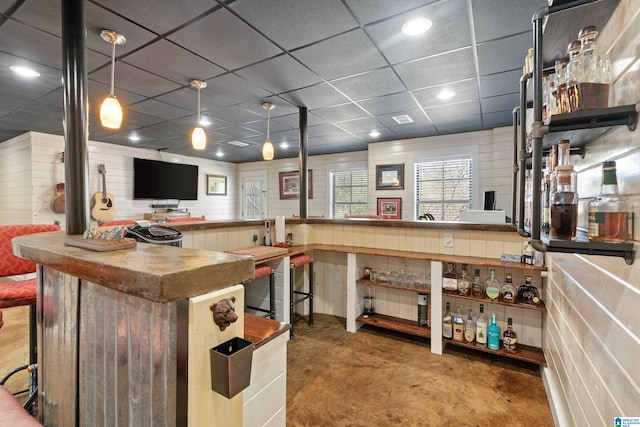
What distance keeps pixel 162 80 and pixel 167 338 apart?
2.93 m

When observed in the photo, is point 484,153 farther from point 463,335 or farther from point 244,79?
point 244,79

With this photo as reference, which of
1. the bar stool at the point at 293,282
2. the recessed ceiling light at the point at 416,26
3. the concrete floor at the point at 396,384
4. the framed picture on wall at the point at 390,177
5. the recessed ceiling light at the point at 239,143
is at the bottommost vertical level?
the concrete floor at the point at 396,384

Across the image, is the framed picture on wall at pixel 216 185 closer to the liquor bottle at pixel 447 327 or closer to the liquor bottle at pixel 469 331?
the liquor bottle at pixel 447 327

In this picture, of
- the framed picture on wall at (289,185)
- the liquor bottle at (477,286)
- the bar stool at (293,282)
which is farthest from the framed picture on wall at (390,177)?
the liquor bottle at (477,286)

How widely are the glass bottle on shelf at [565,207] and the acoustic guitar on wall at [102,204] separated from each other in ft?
19.8

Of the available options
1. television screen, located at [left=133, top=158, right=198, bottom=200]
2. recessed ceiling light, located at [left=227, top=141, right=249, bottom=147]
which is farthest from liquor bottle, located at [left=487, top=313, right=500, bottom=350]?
television screen, located at [left=133, top=158, right=198, bottom=200]

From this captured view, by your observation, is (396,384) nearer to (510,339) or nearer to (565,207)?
(510,339)

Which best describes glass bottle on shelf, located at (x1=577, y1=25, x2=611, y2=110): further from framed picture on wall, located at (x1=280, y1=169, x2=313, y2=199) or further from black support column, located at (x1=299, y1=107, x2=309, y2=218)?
framed picture on wall, located at (x1=280, y1=169, x2=313, y2=199)

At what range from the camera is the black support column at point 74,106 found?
166 cm

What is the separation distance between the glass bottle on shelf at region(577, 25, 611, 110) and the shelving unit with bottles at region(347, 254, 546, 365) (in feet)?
5.17

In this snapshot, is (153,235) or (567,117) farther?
(153,235)

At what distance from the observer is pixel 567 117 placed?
2.78 ft

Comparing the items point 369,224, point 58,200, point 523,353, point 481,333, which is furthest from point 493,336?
point 58,200

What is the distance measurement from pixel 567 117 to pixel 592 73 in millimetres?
213
